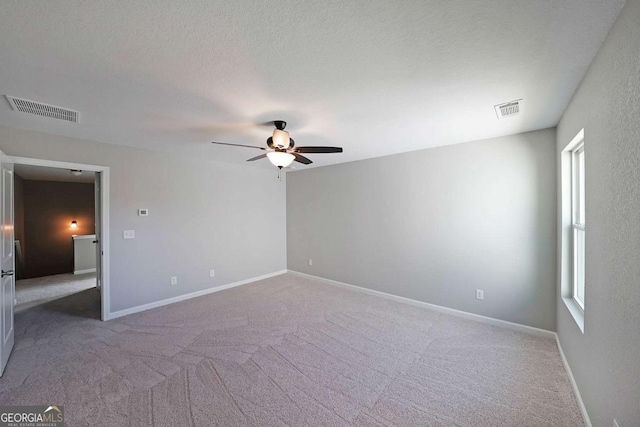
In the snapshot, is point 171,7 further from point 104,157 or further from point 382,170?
point 382,170

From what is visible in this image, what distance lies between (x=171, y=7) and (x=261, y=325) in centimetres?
314

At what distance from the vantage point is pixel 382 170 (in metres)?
4.14

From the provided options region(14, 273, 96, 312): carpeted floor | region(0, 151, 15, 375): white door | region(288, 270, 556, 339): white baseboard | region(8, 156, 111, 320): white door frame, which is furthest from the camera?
region(14, 273, 96, 312): carpeted floor

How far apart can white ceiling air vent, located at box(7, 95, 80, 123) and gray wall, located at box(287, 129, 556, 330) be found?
11.9ft

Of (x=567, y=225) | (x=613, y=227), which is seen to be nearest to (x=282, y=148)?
(x=613, y=227)

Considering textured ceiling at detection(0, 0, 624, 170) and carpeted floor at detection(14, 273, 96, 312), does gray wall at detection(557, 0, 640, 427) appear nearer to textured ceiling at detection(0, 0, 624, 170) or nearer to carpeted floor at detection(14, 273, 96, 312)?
textured ceiling at detection(0, 0, 624, 170)

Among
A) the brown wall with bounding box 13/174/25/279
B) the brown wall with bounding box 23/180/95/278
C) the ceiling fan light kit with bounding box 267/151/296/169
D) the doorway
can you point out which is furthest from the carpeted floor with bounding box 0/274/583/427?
the brown wall with bounding box 23/180/95/278

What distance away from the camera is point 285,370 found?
7.38 feet

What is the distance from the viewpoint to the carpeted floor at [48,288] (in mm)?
4027

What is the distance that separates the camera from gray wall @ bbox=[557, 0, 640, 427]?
3.61 ft

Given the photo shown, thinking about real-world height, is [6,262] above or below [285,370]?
above

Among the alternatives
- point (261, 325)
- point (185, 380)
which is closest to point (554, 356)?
point (261, 325)

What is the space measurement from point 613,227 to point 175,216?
482cm

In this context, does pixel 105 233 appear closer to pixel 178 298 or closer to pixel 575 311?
pixel 178 298
